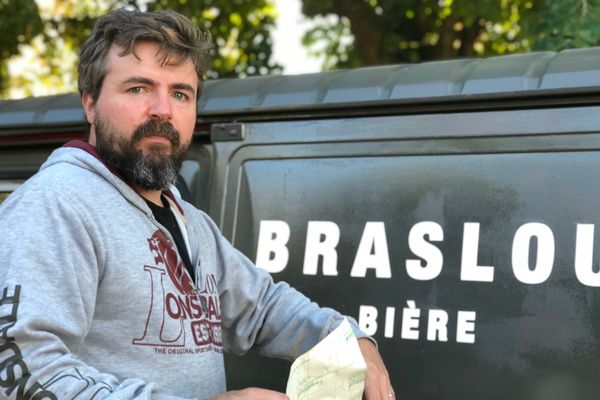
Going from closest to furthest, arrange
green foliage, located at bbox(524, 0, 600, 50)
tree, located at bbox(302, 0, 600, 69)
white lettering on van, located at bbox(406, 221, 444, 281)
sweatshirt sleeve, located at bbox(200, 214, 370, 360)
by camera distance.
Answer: sweatshirt sleeve, located at bbox(200, 214, 370, 360) → white lettering on van, located at bbox(406, 221, 444, 281) → green foliage, located at bbox(524, 0, 600, 50) → tree, located at bbox(302, 0, 600, 69)

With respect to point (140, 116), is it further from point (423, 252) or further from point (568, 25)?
point (568, 25)

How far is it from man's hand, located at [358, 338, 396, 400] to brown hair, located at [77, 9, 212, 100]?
752mm

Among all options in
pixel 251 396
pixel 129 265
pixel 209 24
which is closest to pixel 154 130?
pixel 129 265

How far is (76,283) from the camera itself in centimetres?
149

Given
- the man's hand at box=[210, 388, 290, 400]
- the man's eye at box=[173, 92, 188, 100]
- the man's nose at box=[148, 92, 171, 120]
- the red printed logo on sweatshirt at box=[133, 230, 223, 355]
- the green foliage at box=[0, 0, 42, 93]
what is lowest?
the man's hand at box=[210, 388, 290, 400]

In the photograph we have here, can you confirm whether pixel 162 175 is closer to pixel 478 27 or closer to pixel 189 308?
pixel 189 308

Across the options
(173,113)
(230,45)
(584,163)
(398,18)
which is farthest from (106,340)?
(230,45)

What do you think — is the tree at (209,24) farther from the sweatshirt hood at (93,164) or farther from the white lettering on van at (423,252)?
the sweatshirt hood at (93,164)

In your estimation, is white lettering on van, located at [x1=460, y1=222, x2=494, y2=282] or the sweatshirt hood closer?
the sweatshirt hood

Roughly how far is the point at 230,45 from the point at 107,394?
7.22 m

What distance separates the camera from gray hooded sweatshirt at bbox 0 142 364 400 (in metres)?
1.41

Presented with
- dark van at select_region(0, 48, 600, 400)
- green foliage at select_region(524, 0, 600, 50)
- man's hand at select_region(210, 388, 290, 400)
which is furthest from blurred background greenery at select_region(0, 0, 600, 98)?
man's hand at select_region(210, 388, 290, 400)

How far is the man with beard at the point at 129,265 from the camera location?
56.6 inches

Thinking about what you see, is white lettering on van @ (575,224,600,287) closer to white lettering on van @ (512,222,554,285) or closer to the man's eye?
white lettering on van @ (512,222,554,285)
